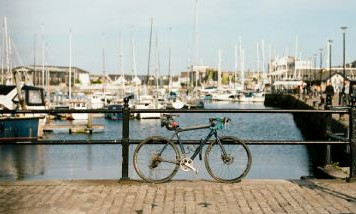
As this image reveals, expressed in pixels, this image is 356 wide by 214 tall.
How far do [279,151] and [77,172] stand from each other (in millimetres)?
12300

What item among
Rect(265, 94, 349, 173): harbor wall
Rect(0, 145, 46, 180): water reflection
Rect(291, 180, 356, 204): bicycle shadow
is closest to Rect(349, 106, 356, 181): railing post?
Rect(291, 180, 356, 204): bicycle shadow

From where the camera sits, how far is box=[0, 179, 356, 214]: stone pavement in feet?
21.9

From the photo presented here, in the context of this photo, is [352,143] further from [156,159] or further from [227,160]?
[156,159]

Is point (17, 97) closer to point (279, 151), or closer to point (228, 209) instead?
point (279, 151)

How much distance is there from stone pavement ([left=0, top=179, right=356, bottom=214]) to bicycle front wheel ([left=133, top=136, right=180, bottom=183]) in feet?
0.64

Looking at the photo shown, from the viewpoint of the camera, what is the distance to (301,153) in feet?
97.7

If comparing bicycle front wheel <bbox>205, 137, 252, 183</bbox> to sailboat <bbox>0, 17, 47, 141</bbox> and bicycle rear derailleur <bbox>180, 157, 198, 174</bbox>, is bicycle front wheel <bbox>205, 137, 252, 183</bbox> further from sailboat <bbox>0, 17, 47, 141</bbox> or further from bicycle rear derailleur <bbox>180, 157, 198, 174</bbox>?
sailboat <bbox>0, 17, 47, 141</bbox>

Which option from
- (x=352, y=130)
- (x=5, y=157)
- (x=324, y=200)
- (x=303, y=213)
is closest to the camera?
(x=303, y=213)

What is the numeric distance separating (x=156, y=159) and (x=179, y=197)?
1270 millimetres

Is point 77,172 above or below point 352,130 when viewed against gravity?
below

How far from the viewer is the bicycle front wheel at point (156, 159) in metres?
8.29

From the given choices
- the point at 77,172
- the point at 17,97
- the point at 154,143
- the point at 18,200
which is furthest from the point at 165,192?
the point at 17,97

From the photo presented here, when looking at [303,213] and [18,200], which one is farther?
[18,200]

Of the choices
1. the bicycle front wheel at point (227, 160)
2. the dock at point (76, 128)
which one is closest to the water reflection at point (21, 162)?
the dock at point (76, 128)
